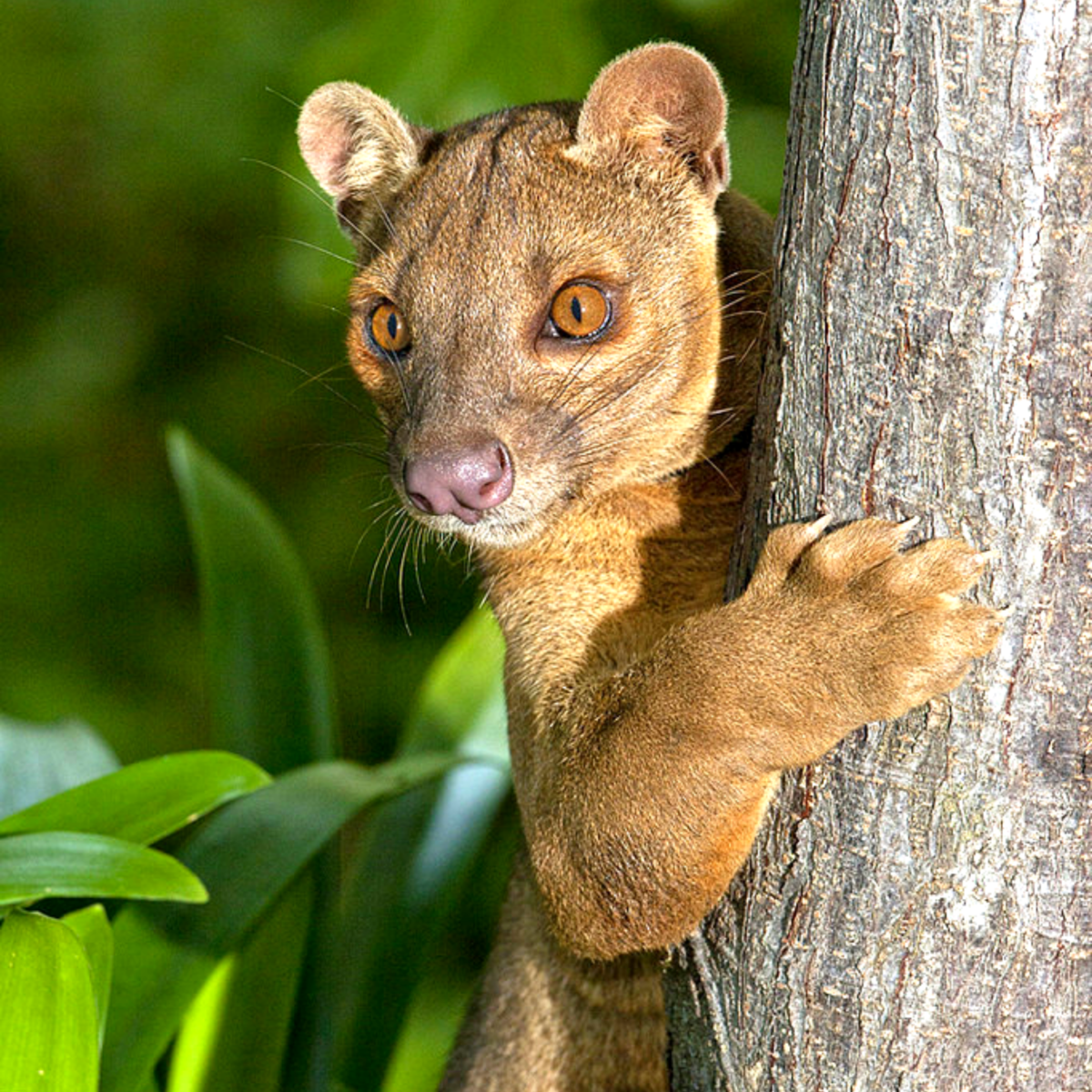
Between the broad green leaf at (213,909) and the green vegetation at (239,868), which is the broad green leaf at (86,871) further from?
the broad green leaf at (213,909)

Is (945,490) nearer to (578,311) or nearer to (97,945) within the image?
(578,311)

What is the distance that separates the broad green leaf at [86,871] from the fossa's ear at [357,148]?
106cm

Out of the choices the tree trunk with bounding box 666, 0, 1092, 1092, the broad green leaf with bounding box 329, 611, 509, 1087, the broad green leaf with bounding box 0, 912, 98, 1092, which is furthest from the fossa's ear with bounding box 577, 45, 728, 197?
the broad green leaf with bounding box 0, 912, 98, 1092

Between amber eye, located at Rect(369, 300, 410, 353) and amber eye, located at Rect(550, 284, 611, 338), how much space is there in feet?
0.88

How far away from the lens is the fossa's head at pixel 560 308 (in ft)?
6.81

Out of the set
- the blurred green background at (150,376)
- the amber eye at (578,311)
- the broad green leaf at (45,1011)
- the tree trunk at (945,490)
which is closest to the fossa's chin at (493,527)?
the amber eye at (578,311)

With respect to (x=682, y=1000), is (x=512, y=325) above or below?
above

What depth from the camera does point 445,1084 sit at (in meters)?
2.76

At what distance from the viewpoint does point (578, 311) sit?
2.15 metres

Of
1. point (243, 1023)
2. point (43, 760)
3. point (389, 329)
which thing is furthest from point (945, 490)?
point (43, 760)

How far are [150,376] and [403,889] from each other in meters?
2.71

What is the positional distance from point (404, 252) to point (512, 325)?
0.91 ft

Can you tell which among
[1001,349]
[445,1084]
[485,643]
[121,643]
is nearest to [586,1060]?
[445,1084]

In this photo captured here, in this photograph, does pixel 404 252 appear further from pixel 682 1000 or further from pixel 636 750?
pixel 682 1000
